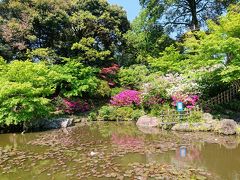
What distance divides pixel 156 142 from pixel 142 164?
2.86 m

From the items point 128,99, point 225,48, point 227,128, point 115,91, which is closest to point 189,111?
point 227,128

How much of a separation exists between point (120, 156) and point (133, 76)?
13.1m

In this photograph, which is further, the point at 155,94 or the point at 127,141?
the point at 155,94

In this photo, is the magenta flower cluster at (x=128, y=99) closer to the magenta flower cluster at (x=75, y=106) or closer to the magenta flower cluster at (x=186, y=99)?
the magenta flower cluster at (x=75, y=106)

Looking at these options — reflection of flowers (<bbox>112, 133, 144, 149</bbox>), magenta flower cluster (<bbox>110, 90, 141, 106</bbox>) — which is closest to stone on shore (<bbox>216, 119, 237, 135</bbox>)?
reflection of flowers (<bbox>112, 133, 144, 149</bbox>)

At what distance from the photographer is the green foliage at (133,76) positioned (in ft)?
70.5

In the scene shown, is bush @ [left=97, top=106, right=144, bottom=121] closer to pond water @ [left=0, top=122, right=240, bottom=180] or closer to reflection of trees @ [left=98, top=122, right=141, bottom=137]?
reflection of trees @ [left=98, top=122, right=141, bottom=137]

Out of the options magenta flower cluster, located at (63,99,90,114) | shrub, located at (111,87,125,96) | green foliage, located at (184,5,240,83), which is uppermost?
green foliage, located at (184,5,240,83)

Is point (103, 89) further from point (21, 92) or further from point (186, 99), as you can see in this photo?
point (21, 92)

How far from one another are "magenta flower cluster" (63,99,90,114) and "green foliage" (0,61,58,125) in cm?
366

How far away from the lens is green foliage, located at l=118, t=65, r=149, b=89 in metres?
21.5

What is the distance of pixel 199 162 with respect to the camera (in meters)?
8.25

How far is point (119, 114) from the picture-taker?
58.3 feet

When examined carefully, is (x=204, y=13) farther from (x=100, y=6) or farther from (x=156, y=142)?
(x=156, y=142)
